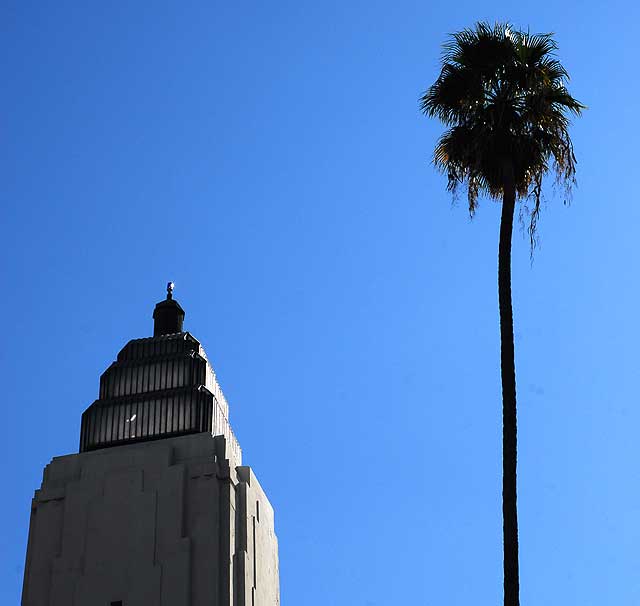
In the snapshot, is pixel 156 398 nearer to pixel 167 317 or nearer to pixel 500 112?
pixel 167 317

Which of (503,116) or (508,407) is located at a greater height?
(503,116)

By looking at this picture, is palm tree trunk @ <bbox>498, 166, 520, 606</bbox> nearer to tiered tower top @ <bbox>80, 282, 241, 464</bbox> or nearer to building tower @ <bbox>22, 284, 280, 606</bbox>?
building tower @ <bbox>22, 284, 280, 606</bbox>

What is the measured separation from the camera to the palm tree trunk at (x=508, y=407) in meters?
21.2

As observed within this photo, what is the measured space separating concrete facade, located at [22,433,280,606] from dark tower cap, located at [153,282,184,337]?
300 inches

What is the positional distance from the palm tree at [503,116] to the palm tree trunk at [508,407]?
4 centimetres

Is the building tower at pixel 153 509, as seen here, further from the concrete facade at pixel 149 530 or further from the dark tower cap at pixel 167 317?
the dark tower cap at pixel 167 317

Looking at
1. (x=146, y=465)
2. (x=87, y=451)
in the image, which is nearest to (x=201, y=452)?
(x=146, y=465)

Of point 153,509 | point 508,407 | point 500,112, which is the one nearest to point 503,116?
point 500,112

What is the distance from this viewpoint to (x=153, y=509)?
38.3 m

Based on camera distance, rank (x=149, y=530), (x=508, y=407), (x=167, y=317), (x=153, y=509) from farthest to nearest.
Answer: (x=167, y=317)
(x=153, y=509)
(x=149, y=530)
(x=508, y=407)

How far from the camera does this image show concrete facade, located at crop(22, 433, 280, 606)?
3675 centimetres

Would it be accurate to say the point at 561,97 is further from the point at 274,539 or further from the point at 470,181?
the point at 274,539

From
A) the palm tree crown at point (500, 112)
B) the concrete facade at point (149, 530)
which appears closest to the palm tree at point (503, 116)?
the palm tree crown at point (500, 112)

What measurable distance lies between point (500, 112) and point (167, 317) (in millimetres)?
23939
